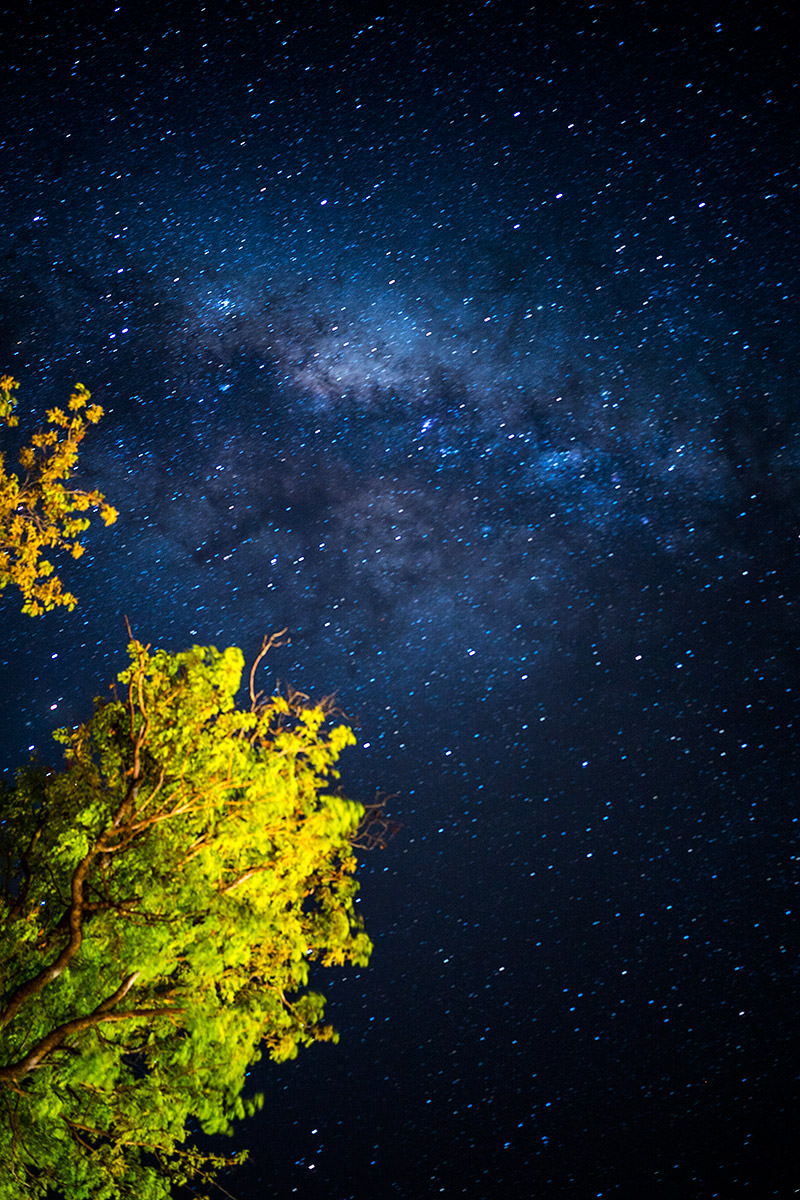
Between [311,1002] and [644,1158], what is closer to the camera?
[311,1002]

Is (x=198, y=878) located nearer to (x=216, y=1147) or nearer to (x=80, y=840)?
(x=80, y=840)

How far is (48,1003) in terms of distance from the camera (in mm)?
6887

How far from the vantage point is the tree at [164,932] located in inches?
261

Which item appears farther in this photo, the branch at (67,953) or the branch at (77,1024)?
the branch at (67,953)

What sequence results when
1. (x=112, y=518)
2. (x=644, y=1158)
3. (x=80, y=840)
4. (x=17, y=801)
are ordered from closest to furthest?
(x=80, y=840)
(x=17, y=801)
(x=112, y=518)
(x=644, y=1158)

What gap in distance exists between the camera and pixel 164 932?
6.54m

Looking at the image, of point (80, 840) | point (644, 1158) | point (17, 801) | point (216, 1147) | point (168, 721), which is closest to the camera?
point (80, 840)

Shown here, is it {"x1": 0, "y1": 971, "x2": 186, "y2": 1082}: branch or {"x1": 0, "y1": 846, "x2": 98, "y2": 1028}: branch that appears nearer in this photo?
{"x1": 0, "y1": 971, "x2": 186, "y2": 1082}: branch

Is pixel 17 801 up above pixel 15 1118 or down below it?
above

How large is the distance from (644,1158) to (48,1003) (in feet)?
159

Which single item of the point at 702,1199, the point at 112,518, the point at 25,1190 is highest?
the point at 702,1199

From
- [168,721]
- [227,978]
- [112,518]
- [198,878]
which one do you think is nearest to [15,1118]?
[227,978]

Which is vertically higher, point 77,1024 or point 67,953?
point 67,953

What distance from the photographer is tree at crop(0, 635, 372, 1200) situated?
6.64 m
